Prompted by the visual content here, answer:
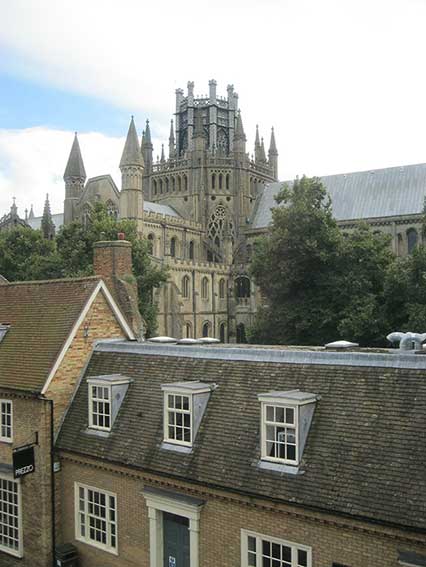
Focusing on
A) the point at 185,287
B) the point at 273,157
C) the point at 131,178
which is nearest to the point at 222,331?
the point at 185,287

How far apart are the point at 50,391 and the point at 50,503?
2.86 m

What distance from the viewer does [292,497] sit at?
1058 centimetres

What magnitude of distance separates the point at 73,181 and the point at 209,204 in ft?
63.7

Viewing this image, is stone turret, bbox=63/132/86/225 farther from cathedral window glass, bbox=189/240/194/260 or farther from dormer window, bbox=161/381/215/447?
dormer window, bbox=161/381/215/447

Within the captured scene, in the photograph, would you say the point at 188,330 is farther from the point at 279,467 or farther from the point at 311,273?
the point at 279,467

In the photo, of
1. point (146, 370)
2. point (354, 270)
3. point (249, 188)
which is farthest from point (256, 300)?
point (146, 370)

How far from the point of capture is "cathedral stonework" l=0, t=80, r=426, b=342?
61.4m

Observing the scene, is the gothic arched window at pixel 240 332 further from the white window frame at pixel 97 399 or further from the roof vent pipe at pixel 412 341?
the roof vent pipe at pixel 412 341

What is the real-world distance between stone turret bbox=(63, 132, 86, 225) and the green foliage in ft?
61.9

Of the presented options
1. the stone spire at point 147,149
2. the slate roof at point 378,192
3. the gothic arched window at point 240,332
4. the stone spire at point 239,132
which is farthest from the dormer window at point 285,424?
the stone spire at point 147,149

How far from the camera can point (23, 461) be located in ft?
48.0

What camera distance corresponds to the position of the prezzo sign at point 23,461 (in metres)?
14.4

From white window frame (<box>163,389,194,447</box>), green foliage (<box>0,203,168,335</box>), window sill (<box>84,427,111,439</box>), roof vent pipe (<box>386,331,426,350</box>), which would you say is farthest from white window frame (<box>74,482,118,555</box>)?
green foliage (<box>0,203,168,335</box>)

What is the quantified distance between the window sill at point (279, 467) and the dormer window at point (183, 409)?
1.95m
